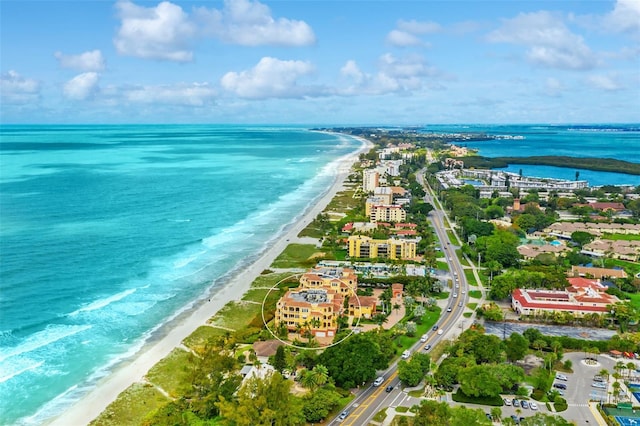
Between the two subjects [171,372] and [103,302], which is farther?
[103,302]

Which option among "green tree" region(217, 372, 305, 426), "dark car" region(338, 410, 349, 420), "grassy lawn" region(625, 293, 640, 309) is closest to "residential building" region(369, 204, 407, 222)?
"grassy lawn" region(625, 293, 640, 309)

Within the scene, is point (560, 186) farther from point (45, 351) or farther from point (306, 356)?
point (45, 351)

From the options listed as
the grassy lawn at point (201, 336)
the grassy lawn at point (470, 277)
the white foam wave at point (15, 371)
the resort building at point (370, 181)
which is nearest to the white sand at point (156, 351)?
the grassy lawn at point (201, 336)

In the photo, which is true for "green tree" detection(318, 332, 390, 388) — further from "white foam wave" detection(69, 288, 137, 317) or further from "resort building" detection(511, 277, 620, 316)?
"white foam wave" detection(69, 288, 137, 317)

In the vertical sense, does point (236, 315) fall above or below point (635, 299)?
below

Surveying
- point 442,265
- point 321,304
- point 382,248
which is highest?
point 321,304

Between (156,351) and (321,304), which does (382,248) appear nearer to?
(321,304)

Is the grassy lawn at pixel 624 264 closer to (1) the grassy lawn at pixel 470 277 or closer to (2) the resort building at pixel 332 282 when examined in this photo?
(1) the grassy lawn at pixel 470 277

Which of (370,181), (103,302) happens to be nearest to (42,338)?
(103,302)
